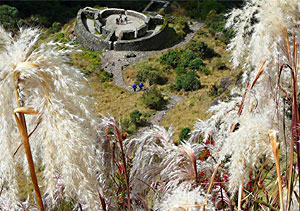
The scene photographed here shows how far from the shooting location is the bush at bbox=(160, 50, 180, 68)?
2169 cm

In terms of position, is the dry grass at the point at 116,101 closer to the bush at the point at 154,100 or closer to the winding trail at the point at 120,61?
the bush at the point at 154,100

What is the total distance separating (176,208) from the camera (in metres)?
2.30

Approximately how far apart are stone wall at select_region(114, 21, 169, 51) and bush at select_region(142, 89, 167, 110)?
20.3 ft

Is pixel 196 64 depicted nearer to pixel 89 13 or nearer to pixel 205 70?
pixel 205 70

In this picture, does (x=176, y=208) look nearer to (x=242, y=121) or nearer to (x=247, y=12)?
(x=242, y=121)

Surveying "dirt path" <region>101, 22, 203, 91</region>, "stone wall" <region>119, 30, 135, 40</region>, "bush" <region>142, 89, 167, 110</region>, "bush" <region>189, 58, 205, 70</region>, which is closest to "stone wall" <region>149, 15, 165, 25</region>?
"dirt path" <region>101, 22, 203, 91</region>

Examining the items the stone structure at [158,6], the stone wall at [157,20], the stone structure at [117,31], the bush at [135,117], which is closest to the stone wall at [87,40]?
the stone structure at [117,31]

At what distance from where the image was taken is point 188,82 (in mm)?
18719

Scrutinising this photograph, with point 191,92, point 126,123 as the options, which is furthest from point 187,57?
point 126,123

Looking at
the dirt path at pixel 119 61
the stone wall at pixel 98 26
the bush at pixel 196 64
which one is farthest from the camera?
the stone wall at pixel 98 26

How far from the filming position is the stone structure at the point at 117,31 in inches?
916

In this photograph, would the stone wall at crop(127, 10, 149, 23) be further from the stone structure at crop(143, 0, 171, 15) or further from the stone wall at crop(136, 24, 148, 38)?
the stone structure at crop(143, 0, 171, 15)

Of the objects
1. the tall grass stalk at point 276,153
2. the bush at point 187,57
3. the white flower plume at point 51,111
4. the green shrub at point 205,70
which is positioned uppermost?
the white flower plume at point 51,111

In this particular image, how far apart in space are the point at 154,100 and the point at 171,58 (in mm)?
5680
